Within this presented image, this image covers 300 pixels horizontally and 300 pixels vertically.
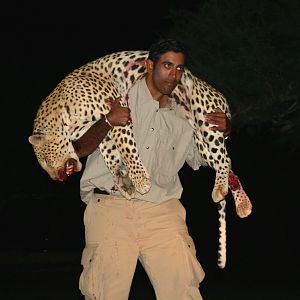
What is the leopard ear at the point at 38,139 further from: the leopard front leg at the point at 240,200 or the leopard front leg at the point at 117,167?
the leopard front leg at the point at 240,200

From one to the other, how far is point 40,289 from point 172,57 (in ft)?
22.8

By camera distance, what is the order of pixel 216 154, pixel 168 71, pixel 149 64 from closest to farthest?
pixel 168 71
pixel 149 64
pixel 216 154

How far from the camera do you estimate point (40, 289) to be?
12688 millimetres

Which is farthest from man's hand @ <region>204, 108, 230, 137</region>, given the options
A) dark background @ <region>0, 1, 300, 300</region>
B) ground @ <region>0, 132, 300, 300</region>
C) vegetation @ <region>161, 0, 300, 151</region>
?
vegetation @ <region>161, 0, 300, 151</region>

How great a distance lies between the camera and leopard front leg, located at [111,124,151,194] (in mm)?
6242

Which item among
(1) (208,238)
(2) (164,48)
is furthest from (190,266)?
(1) (208,238)

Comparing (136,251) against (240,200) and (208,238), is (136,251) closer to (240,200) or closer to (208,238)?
(240,200)

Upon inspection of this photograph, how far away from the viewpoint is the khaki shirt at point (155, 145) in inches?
250

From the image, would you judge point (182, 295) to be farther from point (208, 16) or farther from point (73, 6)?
point (73, 6)

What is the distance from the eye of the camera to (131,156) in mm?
6281

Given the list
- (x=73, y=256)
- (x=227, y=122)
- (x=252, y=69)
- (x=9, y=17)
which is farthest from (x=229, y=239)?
(x=227, y=122)

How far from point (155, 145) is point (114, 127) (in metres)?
0.26

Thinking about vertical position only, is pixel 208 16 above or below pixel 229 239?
above

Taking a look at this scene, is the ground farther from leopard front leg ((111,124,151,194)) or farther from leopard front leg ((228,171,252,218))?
leopard front leg ((111,124,151,194))
